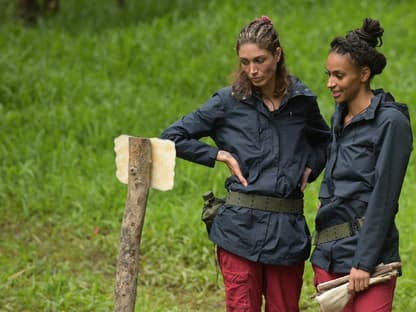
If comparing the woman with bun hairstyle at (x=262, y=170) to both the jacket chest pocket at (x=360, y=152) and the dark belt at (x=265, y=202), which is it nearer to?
the dark belt at (x=265, y=202)

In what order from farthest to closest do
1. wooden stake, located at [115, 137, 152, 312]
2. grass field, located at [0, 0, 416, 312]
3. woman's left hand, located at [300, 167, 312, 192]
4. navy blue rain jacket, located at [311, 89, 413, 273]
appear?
grass field, located at [0, 0, 416, 312], woman's left hand, located at [300, 167, 312, 192], wooden stake, located at [115, 137, 152, 312], navy blue rain jacket, located at [311, 89, 413, 273]

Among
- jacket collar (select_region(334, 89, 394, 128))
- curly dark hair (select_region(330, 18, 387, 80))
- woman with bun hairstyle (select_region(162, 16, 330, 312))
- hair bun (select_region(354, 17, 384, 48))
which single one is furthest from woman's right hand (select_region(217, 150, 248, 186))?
hair bun (select_region(354, 17, 384, 48))

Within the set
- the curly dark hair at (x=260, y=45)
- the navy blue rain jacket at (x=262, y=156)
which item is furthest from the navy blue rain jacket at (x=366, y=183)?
the curly dark hair at (x=260, y=45)

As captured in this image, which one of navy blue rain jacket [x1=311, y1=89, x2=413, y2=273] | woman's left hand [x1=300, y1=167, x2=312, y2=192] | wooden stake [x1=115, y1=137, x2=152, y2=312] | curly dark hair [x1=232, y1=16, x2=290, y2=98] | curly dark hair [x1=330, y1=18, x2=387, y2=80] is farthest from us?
woman's left hand [x1=300, y1=167, x2=312, y2=192]

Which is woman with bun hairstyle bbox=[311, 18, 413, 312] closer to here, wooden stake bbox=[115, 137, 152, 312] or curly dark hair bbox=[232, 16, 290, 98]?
curly dark hair bbox=[232, 16, 290, 98]

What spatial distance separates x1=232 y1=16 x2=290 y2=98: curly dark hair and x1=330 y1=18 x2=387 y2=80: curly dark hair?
36 cm

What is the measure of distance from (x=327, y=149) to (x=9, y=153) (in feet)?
14.6

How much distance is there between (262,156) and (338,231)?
20.3 inches

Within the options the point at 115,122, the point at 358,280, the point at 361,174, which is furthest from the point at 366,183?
the point at 115,122

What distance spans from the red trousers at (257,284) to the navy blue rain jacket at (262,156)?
0.27 feet

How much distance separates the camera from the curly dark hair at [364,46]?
401 centimetres

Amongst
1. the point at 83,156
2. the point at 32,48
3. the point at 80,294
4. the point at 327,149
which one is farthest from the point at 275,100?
the point at 32,48

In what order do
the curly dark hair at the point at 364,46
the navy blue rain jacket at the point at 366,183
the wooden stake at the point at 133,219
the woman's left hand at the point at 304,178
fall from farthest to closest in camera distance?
the woman's left hand at the point at 304,178
the wooden stake at the point at 133,219
the curly dark hair at the point at 364,46
the navy blue rain jacket at the point at 366,183

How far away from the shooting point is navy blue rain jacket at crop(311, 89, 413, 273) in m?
3.89
